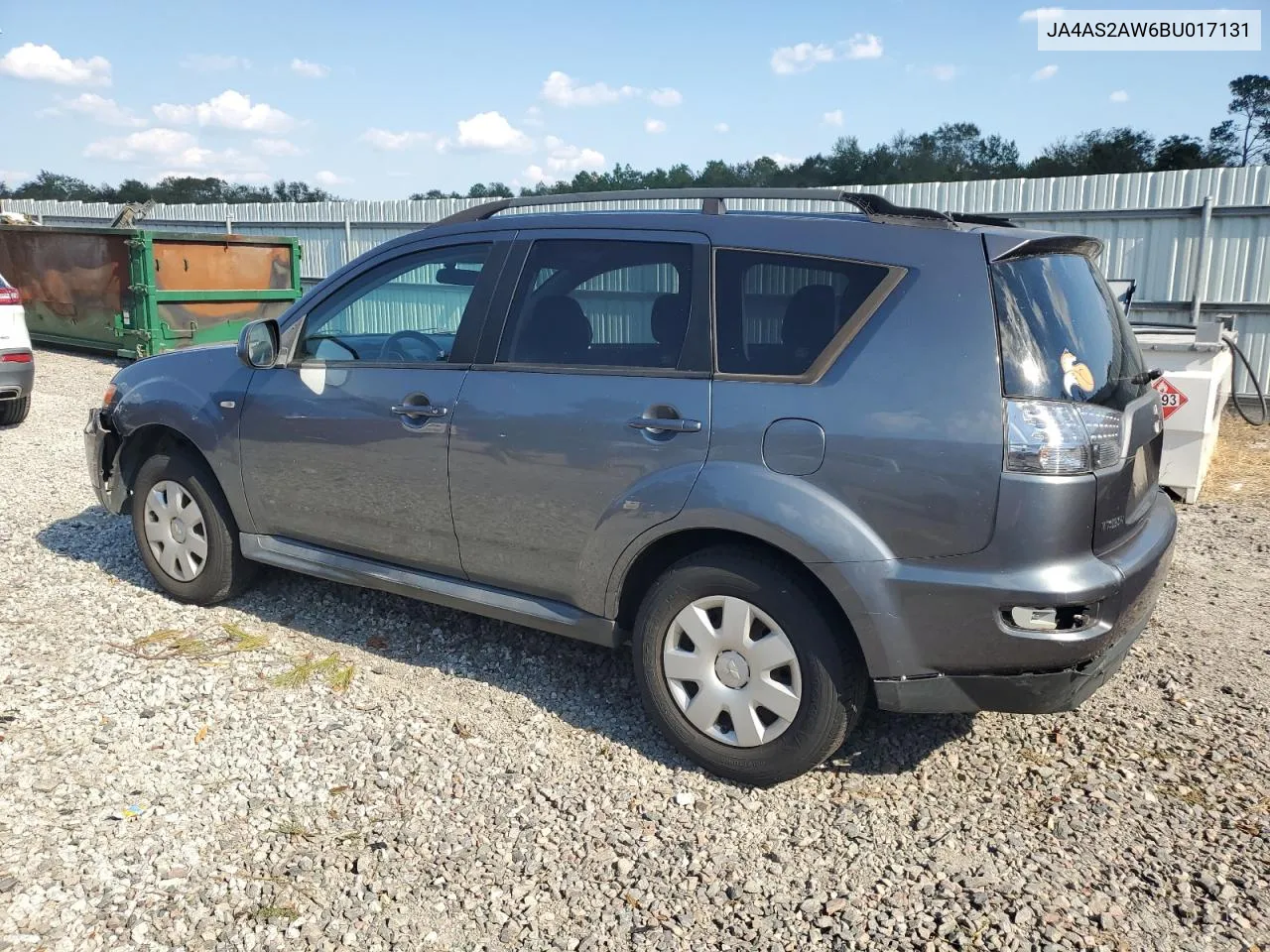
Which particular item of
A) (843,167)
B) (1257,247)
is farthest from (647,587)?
(843,167)

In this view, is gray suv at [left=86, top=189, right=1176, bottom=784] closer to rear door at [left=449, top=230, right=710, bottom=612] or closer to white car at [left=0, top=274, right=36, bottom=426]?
rear door at [left=449, top=230, right=710, bottom=612]

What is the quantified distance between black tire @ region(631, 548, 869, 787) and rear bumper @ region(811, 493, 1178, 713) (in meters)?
0.12

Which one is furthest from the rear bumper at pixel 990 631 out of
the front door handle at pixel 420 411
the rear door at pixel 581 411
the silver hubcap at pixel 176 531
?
the silver hubcap at pixel 176 531

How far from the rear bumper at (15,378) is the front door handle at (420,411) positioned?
6619mm

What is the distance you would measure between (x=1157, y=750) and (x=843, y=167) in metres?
27.8

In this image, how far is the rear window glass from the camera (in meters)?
2.85

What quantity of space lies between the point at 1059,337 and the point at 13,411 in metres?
9.43

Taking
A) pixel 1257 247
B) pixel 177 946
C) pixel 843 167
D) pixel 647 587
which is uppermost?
pixel 843 167

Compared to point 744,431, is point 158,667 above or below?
below

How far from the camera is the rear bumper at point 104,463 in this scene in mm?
5031

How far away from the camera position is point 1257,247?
38.6 ft

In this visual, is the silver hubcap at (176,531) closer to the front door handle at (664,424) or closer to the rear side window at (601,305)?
the rear side window at (601,305)

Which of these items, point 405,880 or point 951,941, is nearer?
point 951,941

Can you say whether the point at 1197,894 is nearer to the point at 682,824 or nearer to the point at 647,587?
the point at 682,824
